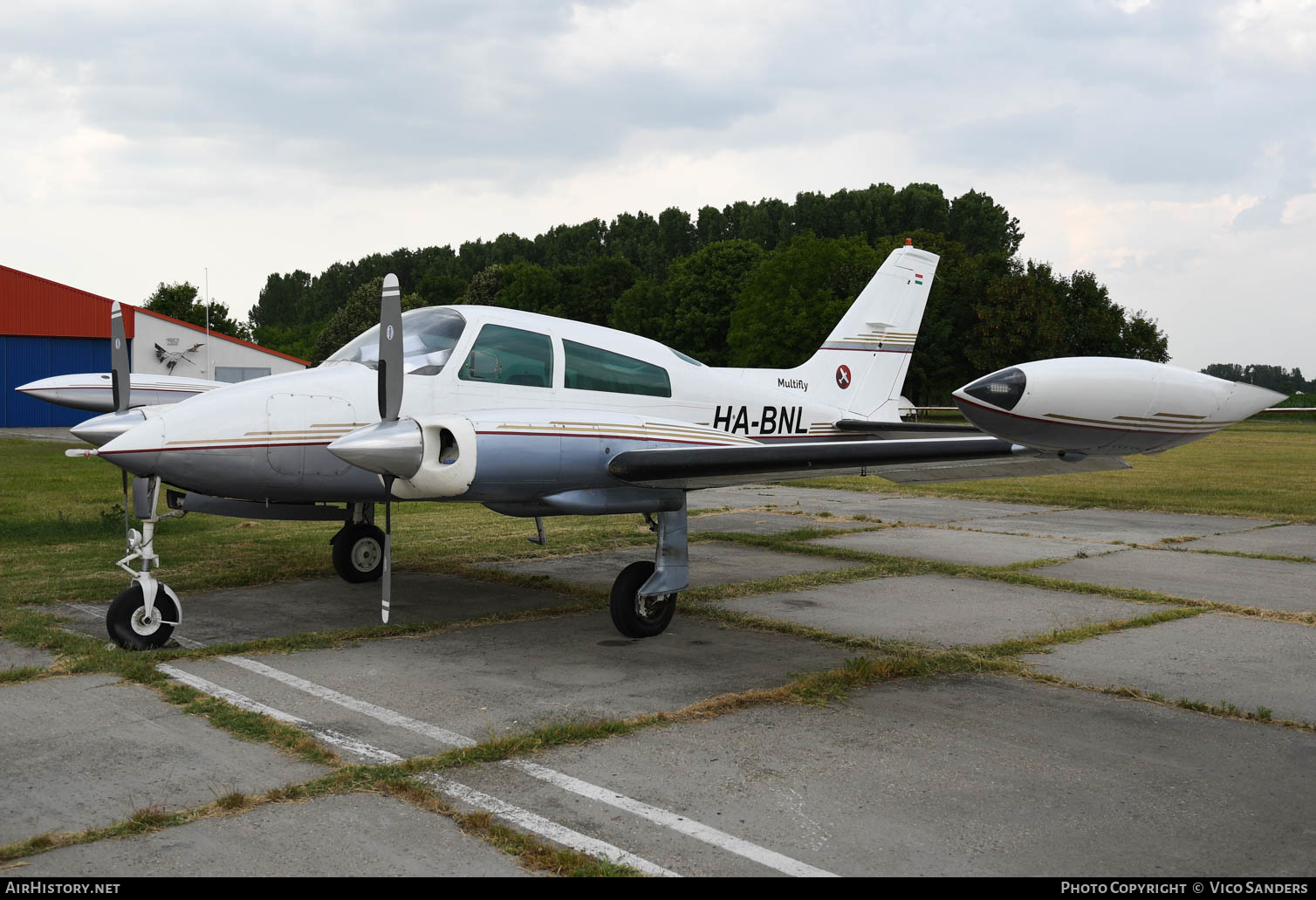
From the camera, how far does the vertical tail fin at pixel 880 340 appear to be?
12.6 m

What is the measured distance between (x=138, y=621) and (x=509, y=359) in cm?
332

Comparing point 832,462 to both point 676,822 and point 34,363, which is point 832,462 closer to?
point 676,822

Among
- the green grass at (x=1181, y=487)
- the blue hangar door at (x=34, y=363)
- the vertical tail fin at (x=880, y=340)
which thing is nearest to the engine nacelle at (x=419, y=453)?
the vertical tail fin at (x=880, y=340)

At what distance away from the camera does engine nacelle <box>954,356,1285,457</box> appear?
5207 millimetres

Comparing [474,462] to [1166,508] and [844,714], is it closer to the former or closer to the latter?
[844,714]

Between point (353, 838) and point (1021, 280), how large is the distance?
2288 inches

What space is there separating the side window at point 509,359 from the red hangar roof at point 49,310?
37.5 metres

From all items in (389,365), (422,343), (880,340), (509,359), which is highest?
(880,340)

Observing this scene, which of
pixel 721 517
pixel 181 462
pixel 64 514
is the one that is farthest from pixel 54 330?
pixel 181 462

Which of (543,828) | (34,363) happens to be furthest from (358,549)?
(34,363)

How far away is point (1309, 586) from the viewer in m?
10.1

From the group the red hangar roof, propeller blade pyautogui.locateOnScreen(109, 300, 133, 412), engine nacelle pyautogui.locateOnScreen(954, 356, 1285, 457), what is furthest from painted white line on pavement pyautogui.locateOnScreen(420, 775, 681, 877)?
the red hangar roof

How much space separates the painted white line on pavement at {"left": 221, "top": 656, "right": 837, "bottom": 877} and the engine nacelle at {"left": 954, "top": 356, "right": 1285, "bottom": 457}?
8.38ft

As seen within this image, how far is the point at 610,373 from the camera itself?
27.7 ft
